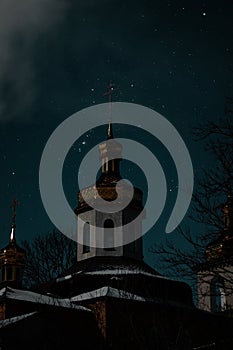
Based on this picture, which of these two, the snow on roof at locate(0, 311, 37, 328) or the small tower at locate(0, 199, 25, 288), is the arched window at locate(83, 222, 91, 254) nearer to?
the small tower at locate(0, 199, 25, 288)

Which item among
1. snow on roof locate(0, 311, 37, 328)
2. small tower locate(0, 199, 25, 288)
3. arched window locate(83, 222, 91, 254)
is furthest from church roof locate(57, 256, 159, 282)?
snow on roof locate(0, 311, 37, 328)

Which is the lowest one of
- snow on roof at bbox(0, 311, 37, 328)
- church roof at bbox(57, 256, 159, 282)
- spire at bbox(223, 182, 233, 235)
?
snow on roof at bbox(0, 311, 37, 328)

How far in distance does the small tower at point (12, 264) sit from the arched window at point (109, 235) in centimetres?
403

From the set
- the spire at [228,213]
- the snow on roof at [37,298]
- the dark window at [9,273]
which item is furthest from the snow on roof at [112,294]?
the spire at [228,213]

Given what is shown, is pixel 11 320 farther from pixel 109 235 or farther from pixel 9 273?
pixel 109 235

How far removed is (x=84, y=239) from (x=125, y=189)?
281 cm

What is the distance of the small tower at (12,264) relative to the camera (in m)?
28.5

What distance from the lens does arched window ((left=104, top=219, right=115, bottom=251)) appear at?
28.0 meters

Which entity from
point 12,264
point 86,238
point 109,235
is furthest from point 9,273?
point 109,235

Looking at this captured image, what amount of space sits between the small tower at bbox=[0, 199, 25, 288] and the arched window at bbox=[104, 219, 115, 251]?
13.2 ft

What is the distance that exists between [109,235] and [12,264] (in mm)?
4458

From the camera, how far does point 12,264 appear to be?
28.9 meters

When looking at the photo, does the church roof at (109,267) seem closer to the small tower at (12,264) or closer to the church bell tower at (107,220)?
the church bell tower at (107,220)

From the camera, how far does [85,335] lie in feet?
70.1
